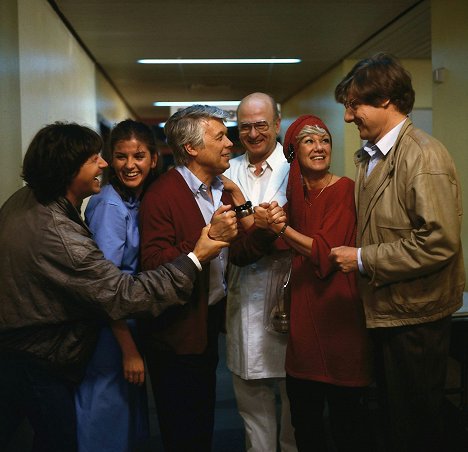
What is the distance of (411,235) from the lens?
172cm

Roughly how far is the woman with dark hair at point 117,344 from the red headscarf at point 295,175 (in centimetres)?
56

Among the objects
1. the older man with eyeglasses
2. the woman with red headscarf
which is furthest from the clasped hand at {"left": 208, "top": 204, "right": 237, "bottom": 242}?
the older man with eyeglasses

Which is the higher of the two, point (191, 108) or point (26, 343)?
point (191, 108)

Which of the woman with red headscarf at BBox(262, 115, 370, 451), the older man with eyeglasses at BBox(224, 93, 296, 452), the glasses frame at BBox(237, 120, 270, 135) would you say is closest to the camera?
the woman with red headscarf at BBox(262, 115, 370, 451)

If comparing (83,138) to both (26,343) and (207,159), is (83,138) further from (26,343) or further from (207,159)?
(26,343)

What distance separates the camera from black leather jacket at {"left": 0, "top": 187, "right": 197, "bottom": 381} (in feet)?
5.38

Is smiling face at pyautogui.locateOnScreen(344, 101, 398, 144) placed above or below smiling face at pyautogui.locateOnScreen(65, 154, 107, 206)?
above

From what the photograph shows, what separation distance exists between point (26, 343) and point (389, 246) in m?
1.17

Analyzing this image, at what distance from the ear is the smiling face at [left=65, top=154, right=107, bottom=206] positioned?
1.21 feet

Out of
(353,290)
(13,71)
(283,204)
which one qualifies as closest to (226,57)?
(13,71)

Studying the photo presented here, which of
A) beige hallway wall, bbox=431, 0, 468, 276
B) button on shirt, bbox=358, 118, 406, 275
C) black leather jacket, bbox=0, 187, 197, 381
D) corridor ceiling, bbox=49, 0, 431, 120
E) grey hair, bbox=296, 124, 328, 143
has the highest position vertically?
corridor ceiling, bbox=49, 0, 431, 120

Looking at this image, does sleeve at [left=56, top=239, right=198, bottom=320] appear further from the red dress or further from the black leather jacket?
the red dress

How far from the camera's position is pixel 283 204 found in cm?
242

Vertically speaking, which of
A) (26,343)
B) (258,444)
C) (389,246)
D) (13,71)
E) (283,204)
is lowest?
(258,444)
